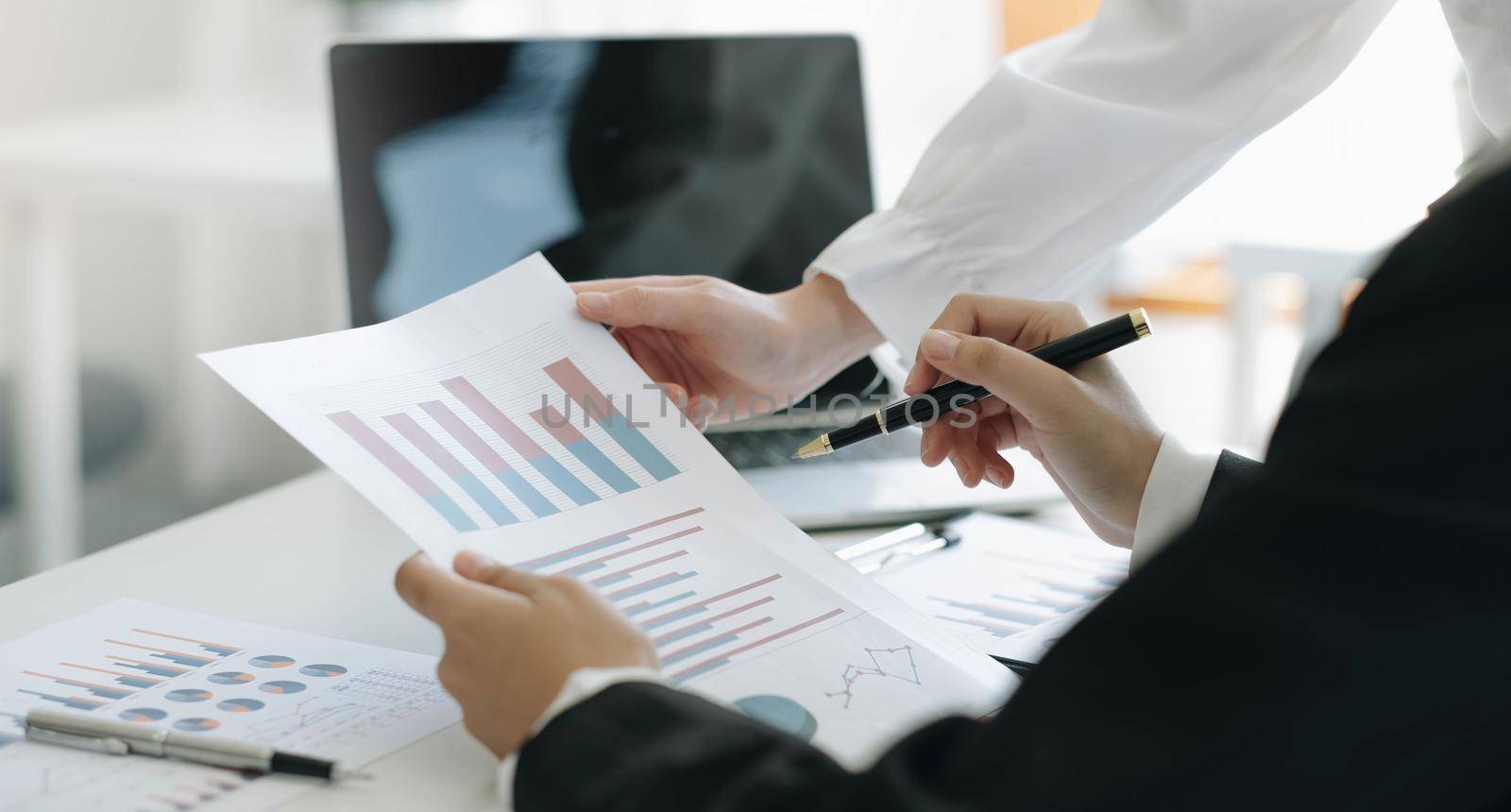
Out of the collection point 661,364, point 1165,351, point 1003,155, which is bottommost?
point 1165,351

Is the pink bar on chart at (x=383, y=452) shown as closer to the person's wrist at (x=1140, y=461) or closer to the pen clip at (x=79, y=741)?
the pen clip at (x=79, y=741)

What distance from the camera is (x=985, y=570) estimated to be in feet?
2.83

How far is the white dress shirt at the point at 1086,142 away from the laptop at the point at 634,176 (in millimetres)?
182

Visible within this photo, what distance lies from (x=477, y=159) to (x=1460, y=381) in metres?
0.91

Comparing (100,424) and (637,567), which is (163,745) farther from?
(100,424)

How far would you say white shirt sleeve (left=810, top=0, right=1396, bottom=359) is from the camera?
95 cm

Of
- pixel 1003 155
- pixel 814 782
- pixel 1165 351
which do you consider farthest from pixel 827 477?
pixel 1165 351

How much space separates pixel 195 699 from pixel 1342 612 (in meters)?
0.52

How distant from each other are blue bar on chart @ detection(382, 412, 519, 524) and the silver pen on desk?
15 centimetres

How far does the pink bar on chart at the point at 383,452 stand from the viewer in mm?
631

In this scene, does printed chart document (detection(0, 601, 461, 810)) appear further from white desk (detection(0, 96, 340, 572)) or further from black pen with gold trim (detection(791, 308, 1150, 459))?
white desk (detection(0, 96, 340, 572))

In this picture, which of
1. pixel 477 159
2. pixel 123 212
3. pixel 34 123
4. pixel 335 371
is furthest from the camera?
pixel 123 212

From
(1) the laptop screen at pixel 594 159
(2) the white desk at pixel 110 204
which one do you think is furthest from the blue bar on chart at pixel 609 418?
(2) the white desk at pixel 110 204

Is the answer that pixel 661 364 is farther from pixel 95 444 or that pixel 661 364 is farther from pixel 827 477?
pixel 95 444
